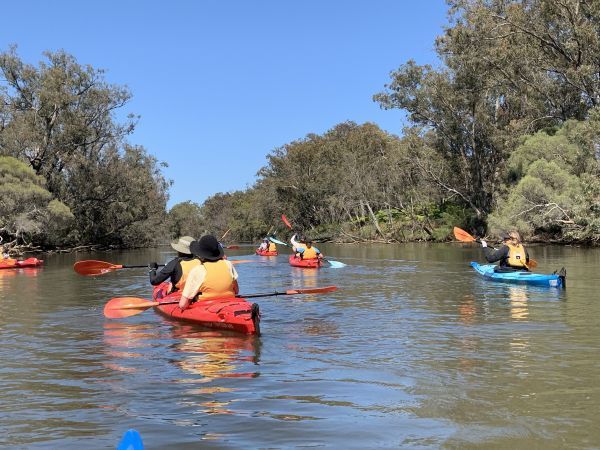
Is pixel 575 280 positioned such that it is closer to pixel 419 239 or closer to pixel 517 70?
pixel 517 70

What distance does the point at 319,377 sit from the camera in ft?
20.9

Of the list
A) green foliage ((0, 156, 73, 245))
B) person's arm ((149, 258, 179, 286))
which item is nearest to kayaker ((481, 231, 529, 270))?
person's arm ((149, 258, 179, 286))

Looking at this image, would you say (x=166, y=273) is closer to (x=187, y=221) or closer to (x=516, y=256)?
(x=516, y=256)

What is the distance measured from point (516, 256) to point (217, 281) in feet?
29.1

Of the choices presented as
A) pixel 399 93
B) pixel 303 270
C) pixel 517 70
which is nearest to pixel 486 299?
pixel 303 270

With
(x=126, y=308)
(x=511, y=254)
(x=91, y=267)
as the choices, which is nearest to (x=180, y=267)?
(x=126, y=308)

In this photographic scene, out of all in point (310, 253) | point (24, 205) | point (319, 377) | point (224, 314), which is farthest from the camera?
point (24, 205)

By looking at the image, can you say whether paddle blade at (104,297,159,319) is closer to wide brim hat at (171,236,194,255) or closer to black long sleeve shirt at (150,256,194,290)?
black long sleeve shirt at (150,256,194,290)

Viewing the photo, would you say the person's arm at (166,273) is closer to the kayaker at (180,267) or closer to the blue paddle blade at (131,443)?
the kayaker at (180,267)

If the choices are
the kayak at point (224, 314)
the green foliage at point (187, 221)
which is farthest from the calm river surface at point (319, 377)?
the green foliage at point (187, 221)

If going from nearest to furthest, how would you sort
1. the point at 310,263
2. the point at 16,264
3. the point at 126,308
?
the point at 126,308 → the point at 310,263 → the point at 16,264

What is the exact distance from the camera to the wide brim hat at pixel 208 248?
864 cm

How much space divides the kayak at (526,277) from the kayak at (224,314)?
7784 millimetres

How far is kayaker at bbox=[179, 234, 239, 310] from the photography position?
345 inches
